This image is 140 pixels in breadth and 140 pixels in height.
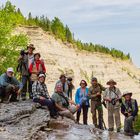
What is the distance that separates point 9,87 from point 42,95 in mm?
1136

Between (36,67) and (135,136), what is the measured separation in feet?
14.3

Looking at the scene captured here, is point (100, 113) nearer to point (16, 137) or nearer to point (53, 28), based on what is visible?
point (16, 137)

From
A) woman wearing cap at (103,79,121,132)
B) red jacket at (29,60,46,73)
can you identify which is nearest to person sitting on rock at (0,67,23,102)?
red jacket at (29,60,46,73)

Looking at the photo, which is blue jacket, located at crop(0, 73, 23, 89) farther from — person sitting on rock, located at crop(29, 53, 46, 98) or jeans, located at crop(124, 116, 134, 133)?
jeans, located at crop(124, 116, 134, 133)

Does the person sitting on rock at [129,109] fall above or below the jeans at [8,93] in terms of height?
below

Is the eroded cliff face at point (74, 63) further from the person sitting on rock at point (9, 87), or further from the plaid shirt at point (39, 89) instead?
the plaid shirt at point (39, 89)

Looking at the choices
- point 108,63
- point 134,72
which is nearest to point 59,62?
point 108,63

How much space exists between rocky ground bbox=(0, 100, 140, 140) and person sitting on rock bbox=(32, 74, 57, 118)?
0.25 metres

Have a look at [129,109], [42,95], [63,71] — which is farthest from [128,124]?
[63,71]

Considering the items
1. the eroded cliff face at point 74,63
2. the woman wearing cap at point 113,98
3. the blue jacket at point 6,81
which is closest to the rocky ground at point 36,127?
the blue jacket at point 6,81

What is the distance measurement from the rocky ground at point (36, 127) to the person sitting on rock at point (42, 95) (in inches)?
9.7

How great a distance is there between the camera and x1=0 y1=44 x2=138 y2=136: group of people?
16547 millimetres

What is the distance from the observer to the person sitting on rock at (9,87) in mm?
17141

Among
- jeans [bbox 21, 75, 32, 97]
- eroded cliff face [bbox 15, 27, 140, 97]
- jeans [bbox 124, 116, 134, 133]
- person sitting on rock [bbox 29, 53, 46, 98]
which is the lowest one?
jeans [bbox 124, 116, 134, 133]
